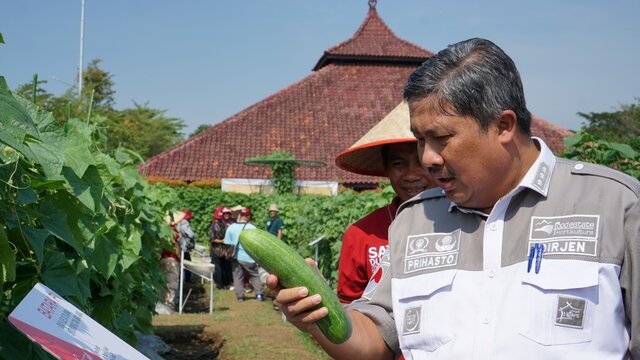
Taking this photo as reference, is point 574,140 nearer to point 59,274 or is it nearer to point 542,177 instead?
point 542,177

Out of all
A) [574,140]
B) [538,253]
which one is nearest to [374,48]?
[574,140]

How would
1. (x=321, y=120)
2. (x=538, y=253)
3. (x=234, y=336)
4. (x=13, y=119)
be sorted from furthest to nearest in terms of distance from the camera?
(x=321, y=120), (x=234, y=336), (x=538, y=253), (x=13, y=119)

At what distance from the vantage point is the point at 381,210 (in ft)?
12.5

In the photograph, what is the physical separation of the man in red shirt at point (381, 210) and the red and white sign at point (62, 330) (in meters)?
2.01

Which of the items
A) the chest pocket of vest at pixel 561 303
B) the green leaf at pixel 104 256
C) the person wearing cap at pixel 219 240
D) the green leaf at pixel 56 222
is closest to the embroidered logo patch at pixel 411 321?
the chest pocket of vest at pixel 561 303

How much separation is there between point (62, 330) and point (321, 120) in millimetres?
33219

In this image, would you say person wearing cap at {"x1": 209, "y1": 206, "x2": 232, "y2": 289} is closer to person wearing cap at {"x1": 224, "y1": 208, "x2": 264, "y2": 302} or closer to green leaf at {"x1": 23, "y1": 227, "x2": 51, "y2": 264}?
person wearing cap at {"x1": 224, "y1": 208, "x2": 264, "y2": 302}

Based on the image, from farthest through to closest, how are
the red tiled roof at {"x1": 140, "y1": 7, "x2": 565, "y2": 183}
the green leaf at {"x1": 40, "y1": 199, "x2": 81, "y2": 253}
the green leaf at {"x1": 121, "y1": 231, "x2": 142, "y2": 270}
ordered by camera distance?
the red tiled roof at {"x1": 140, "y1": 7, "x2": 565, "y2": 183}
the green leaf at {"x1": 121, "y1": 231, "x2": 142, "y2": 270}
the green leaf at {"x1": 40, "y1": 199, "x2": 81, "y2": 253}

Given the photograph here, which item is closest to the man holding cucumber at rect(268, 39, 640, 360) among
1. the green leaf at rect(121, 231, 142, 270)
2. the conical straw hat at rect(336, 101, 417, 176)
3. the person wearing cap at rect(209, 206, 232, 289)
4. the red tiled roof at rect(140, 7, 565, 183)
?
the conical straw hat at rect(336, 101, 417, 176)

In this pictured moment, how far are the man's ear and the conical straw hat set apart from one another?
121 cm

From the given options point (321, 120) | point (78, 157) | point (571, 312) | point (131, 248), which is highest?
point (321, 120)

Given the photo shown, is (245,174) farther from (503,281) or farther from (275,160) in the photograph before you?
(503,281)

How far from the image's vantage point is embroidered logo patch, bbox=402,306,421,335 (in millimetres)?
2447

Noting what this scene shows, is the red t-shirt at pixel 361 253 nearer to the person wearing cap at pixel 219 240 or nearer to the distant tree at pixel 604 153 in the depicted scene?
the distant tree at pixel 604 153
